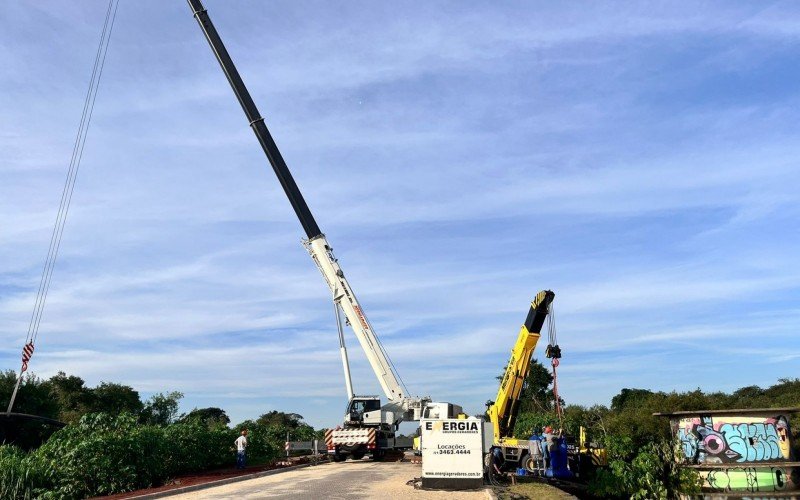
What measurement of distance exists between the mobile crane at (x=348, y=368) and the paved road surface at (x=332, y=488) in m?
6.19

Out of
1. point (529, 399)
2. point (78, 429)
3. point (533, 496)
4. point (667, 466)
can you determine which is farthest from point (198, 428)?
point (529, 399)

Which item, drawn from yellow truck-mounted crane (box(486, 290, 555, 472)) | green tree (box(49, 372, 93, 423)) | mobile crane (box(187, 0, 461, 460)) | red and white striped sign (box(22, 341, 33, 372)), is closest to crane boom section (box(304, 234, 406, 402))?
mobile crane (box(187, 0, 461, 460))

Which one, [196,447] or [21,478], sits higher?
[196,447]

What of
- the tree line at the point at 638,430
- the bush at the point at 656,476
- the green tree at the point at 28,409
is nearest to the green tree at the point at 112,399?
the green tree at the point at 28,409

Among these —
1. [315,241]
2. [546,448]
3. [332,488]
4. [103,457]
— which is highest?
[315,241]

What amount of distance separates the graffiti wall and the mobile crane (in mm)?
11433

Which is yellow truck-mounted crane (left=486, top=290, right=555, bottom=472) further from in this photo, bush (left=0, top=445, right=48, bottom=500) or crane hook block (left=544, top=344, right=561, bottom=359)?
bush (left=0, top=445, right=48, bottom=500)

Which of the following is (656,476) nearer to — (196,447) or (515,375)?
(515,375)

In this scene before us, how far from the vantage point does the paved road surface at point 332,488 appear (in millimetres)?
16281

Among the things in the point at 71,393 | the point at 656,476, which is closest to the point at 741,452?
the point at 656,476

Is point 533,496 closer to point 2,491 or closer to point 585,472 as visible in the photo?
point 585,472

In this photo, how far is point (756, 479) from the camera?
18.3 meters

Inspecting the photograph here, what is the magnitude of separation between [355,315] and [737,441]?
15844mm

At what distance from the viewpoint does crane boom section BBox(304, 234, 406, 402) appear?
2939 cm
